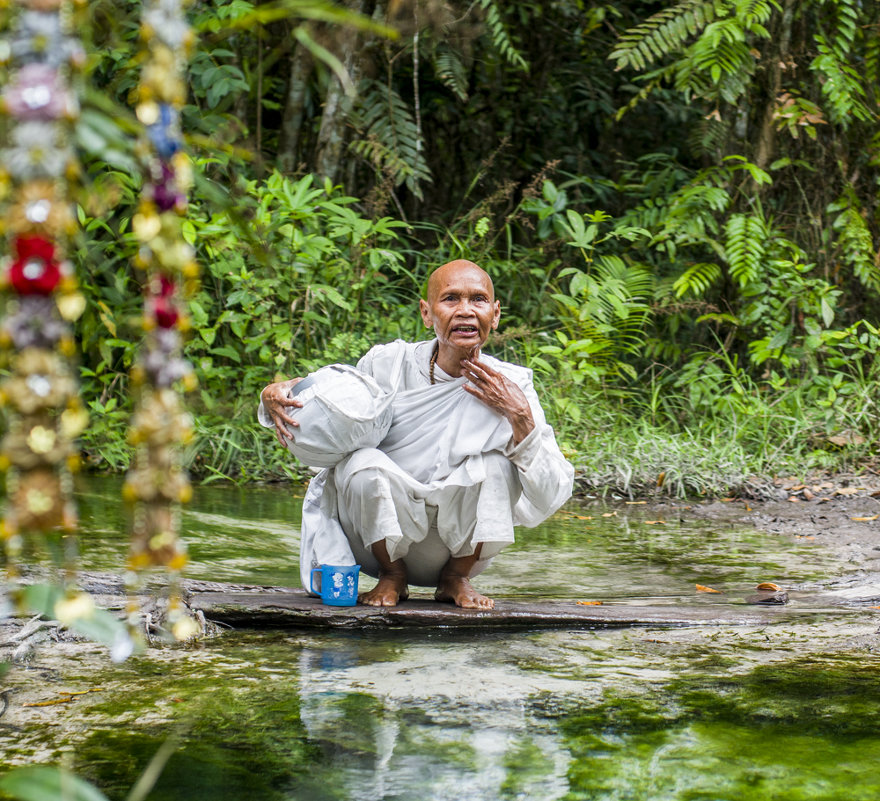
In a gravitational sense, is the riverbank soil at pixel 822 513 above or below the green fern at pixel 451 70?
below

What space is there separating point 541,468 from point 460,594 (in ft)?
1.59

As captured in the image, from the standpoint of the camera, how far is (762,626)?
3.14 meters

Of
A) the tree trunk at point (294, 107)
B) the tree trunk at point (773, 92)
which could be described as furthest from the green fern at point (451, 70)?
the tree trunk at point (773, 92)

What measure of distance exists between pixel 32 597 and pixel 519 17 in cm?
840

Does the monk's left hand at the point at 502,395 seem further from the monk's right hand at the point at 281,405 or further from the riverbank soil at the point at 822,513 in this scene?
the riverbank soil at the point at 822,513

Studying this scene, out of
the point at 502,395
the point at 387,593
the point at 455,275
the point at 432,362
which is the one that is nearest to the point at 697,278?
the point at 432,362

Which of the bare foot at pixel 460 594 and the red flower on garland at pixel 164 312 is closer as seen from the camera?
the red flower on garland at pixel 164 312

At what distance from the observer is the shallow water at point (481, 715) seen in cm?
199

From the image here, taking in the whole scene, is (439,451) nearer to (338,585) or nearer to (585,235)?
(338,585)

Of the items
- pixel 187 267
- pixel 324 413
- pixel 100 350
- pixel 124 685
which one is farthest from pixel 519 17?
pixel 187 267

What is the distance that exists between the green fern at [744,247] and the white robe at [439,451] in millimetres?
3792

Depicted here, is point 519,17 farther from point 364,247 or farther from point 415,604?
point 415,604

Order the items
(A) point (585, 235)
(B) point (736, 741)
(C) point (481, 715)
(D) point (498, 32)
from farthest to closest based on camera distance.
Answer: (D) point (498, 32) < (A) point (585, 235) < (C) point (481, 715) < (B) point (736, 741)

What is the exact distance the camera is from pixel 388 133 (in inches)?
290
